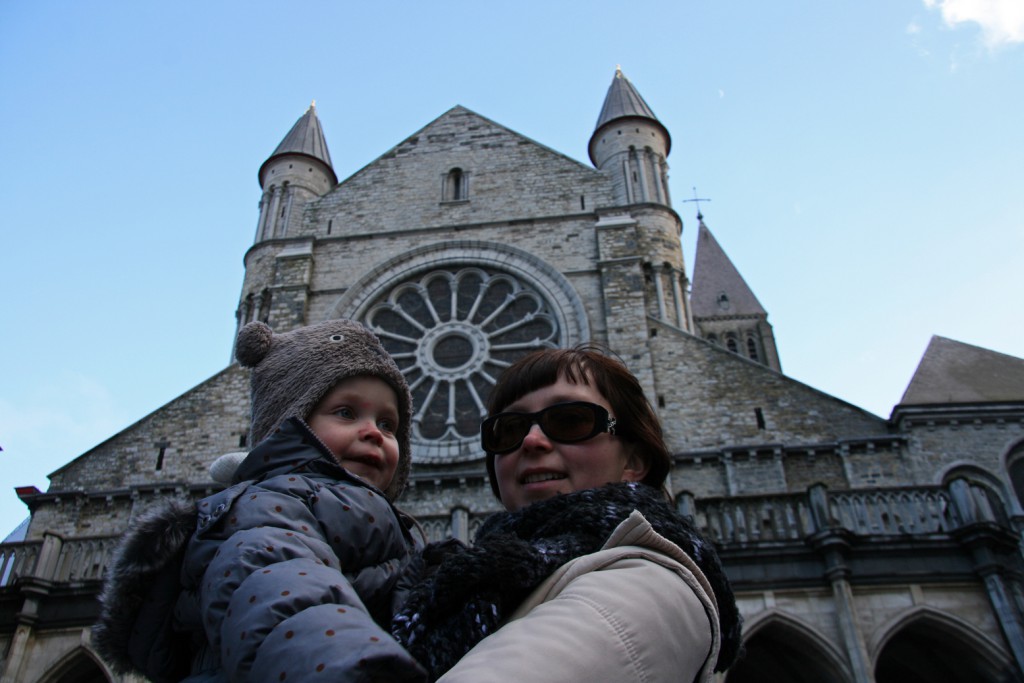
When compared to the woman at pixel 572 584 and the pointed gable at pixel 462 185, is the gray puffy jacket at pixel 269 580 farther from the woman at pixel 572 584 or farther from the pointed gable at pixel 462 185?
the pointed gable at pixel 462 185

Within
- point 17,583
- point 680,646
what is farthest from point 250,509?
point 17,583

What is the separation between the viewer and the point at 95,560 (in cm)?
920

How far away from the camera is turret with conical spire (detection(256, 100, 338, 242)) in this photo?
16719 millimetres

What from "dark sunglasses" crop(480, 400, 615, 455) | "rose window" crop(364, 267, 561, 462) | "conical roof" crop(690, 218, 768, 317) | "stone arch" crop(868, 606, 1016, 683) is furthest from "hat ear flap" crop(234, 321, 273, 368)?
"conical roof" crop(690, 218, 768, 317)

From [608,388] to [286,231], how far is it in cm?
1518

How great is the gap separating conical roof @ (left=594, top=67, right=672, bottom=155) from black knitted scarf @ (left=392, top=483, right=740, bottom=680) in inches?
639

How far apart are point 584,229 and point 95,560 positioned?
31.1 feet

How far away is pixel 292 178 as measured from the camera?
57.3 ft

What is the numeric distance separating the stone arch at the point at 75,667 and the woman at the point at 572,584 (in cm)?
812

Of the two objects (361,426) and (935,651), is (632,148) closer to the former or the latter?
(935,651)

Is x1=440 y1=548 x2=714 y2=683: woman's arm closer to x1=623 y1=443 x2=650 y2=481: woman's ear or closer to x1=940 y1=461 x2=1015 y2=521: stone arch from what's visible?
x1=623 y1=443 x2=650 y2=481: woman's ear

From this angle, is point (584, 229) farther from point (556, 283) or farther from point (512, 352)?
point (512, 352)

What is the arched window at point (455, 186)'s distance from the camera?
16234 millimetres

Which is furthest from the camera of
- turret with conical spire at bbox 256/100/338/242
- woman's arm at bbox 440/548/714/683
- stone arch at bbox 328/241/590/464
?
turret with conical spire at bbox 256/100/338/242
